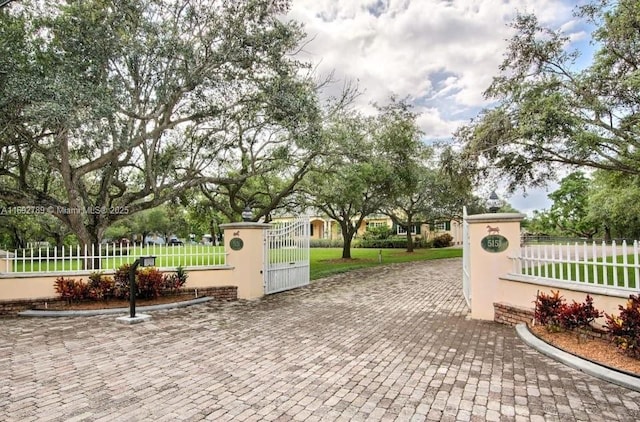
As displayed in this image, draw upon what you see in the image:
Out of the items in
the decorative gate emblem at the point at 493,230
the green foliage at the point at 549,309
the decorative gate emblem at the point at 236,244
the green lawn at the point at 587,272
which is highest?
the decorative gate emblem at the point at 493,230

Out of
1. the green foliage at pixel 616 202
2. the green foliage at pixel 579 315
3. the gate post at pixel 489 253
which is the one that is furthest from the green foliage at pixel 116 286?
the green foliage at pixel 616 202

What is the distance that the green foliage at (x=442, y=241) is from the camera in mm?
36156

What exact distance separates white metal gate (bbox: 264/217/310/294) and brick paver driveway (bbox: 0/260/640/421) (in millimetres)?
2916

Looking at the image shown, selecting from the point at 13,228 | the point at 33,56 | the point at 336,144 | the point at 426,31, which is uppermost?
the point at 426,31

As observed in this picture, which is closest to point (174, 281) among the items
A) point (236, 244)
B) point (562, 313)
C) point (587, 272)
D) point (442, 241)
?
point (236, 244)

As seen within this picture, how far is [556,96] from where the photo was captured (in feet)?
29.6

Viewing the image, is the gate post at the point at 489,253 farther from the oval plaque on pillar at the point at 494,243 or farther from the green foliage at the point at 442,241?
the green foliage at the point at 442,241

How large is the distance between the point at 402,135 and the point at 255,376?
13.0 meters

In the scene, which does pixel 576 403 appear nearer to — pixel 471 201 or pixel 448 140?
pixel 448 140

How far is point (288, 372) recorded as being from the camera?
4547mm

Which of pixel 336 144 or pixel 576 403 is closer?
pixel 576 403

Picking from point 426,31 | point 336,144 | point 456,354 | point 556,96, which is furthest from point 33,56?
point 556,96

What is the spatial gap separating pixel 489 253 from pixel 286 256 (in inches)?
230

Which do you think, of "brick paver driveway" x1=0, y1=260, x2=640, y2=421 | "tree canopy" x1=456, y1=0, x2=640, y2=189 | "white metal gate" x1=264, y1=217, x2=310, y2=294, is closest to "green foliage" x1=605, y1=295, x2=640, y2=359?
"brick paver driveway" x1=0, y1=260, x2=640, y2=421
